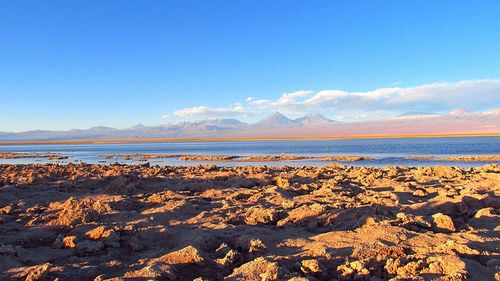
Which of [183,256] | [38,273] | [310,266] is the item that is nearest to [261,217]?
[183,256]

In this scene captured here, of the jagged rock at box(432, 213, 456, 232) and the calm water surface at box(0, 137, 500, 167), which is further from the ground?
the jagged rock at box(432, 213, 456, 232)

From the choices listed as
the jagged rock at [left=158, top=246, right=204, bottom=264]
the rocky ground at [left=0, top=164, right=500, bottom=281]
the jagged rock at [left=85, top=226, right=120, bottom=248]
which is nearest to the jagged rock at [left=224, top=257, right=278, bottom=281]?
the rocky ground at [left=0, top=164, right=500, bottom=281]

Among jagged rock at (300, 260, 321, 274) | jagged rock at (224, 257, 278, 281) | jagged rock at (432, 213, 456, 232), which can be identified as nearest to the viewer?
jagged rock at (224, 257, 278, 281)

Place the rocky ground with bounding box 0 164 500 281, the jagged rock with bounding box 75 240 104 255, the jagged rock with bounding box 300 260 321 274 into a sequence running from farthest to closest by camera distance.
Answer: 1. the jagged rock with bounding box 75 240 104 255
2. the rocky ground with bounding box 0 164 500 281
3. the jagged rock with bounding box 300 260 321 274

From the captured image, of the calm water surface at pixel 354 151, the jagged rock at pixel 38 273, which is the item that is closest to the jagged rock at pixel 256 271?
the jagged rock at pixel 38 273

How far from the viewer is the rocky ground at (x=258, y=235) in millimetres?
6137

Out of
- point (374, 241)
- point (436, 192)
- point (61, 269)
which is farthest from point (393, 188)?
point (61, 269)

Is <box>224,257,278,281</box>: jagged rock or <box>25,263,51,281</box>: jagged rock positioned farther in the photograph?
<box>25,263,51,281</box>: jagged rock

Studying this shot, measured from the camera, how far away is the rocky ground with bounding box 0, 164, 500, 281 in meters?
6.14

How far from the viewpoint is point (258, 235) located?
8.06 metres

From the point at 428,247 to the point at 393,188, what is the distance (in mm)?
7448

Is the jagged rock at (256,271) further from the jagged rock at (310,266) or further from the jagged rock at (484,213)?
the jagged rock at (484,213)

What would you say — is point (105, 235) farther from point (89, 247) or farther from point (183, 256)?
point (183, 256)

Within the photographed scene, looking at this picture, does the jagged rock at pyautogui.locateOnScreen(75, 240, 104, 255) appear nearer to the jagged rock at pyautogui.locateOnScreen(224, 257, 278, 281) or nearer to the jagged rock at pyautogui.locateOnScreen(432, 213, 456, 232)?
the jagged rock at pyautogui.locateOnScreen(224, 257, 278, 281)
